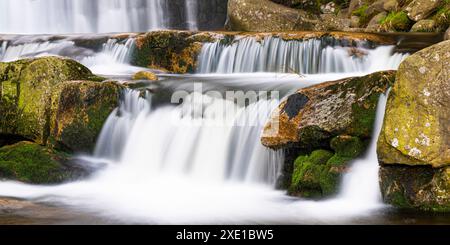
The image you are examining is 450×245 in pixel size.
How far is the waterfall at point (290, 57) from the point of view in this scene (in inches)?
455

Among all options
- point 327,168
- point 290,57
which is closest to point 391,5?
point 290,57

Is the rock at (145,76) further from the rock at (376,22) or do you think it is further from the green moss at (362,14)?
the green moss at (362,14)

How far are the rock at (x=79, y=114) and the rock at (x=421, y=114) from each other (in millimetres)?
4499

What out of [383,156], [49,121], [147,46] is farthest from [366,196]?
[147,46]

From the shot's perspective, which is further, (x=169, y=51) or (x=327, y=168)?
(x=169, y=51)

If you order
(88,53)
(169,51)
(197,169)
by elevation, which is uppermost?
(88,53)

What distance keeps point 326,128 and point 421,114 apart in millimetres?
1239

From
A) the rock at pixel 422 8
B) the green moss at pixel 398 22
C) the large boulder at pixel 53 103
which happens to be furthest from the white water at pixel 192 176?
the rock at pixel 422 8

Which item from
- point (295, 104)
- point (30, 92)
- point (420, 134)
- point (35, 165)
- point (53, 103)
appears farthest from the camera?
point (30, 92)

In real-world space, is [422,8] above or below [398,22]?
above

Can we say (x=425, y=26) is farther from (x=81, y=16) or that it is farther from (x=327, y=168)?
(x=81, y=16)

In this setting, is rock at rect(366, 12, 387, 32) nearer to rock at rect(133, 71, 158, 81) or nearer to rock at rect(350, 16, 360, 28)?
rock at rect(350, 16, 360, 28)

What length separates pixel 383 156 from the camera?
6.20 metres

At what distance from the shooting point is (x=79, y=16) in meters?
20.0
